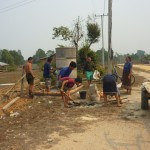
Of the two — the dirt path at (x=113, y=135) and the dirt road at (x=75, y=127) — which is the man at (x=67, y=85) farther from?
the dirt path at (x=113, y=135)

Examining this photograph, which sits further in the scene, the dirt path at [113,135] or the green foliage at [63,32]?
the green foliage at [63,32]

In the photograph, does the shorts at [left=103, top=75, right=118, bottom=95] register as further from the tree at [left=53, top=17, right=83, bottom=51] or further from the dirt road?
the tree at [left=53, top=17, right=83, bottom=51]

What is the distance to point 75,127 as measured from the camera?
902 cm

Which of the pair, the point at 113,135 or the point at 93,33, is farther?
the point at 93,33

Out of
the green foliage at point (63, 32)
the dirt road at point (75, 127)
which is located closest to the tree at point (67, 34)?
the green foliage at point (63, 32)

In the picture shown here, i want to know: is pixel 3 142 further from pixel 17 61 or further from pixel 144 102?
pixel 17 61

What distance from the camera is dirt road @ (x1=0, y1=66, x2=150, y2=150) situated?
741cm

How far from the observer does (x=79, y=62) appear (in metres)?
28.9

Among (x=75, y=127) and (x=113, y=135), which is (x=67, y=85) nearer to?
(x=75, y=127)

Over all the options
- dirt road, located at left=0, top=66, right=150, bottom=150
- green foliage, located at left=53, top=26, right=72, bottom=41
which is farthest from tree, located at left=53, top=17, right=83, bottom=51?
dirt road, located at left=0, top=66, right=150, bottom=150

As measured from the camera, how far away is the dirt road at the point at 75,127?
7406 mm

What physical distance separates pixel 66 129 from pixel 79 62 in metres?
20.3

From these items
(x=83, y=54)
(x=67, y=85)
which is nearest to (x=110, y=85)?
(x=67, y=85)

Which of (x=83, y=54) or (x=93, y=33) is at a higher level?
(x=93, y=33)
